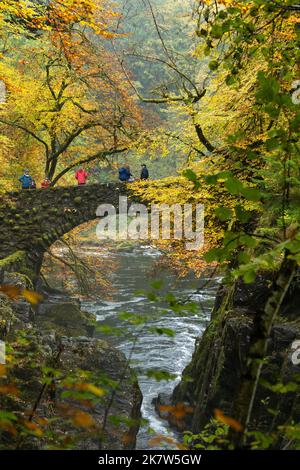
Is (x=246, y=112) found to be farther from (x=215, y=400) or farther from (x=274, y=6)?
(x=274, y=6)

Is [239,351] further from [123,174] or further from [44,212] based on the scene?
[123,174]

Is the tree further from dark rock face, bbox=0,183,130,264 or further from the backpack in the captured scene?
dark rock face, bbox=0,183,130,264

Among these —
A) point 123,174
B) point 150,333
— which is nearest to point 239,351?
point 123,174

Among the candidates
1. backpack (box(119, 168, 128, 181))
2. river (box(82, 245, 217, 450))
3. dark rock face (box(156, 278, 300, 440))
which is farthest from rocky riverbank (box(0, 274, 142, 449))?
backpack (box(119, 168, 128, 181))

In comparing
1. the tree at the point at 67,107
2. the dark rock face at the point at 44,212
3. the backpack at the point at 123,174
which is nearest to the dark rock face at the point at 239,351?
the dark rock face at the point at 44,212

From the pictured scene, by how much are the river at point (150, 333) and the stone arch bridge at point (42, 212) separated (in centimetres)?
279

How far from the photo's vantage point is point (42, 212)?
590 inches

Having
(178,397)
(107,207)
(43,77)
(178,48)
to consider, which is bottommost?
(178,397)

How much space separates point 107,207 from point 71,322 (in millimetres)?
4051

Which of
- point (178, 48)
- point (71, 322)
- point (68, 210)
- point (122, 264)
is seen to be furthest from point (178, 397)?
point (178, 48)

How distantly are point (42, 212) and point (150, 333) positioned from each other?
5.89 metres

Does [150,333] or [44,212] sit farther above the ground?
[44,212]

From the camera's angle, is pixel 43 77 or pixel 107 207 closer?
pixel 107 207

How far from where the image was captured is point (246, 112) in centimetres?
859
